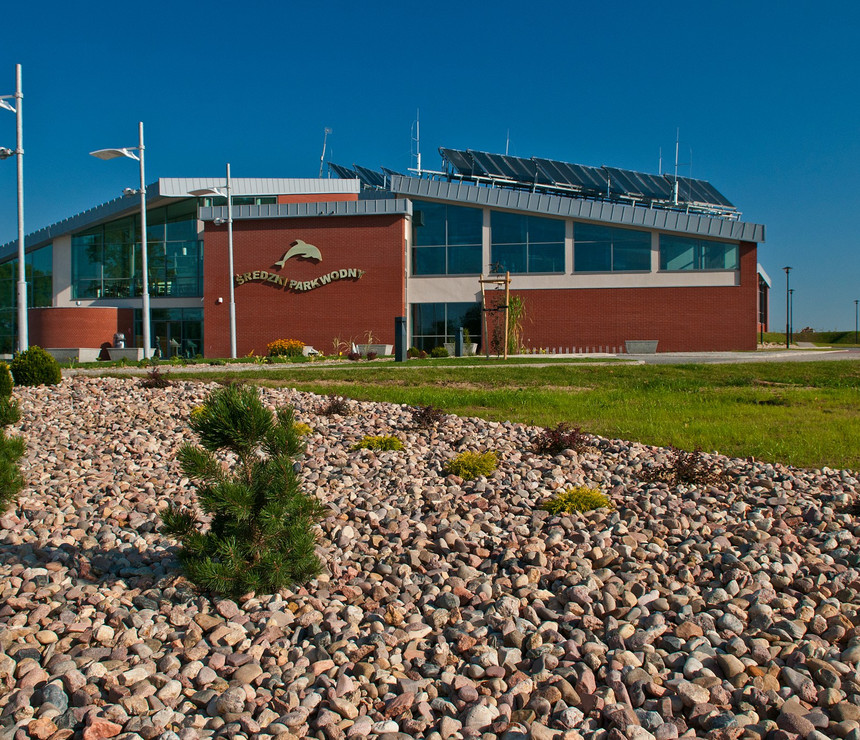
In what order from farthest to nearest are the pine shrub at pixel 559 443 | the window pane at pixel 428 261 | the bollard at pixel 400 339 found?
the window pane at pixel 428 261, the bollard at pixel 400 339, the pine shrub at pixel 559 443

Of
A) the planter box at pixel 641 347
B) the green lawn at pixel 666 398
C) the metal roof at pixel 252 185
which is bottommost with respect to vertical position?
the green lawn at pixel 666 398

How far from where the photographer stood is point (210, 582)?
160 inches

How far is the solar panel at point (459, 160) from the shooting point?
3419cm

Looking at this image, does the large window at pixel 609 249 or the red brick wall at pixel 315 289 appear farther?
the red brick wall at pixel 315 289

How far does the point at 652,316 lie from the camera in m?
31.5

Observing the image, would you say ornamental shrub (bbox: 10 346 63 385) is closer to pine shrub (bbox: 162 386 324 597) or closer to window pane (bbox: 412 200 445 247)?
pine shrub (bbox: 162 386 324 597)

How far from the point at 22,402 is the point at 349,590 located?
8.30 m

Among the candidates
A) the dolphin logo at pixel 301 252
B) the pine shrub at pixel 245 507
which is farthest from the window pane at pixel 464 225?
the pine shrub at pixel 245 507

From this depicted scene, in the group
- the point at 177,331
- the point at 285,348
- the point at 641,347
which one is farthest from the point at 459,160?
the point at 177,331

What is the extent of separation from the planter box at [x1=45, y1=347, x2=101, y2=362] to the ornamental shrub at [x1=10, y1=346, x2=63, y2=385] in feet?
67.9

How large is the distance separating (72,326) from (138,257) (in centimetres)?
576

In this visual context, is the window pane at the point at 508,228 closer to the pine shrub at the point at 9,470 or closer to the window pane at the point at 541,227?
the window pane at the point at 541,227

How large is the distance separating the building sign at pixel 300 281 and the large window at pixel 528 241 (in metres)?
6.30

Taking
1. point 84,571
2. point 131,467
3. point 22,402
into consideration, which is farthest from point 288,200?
Result: point 84,571
